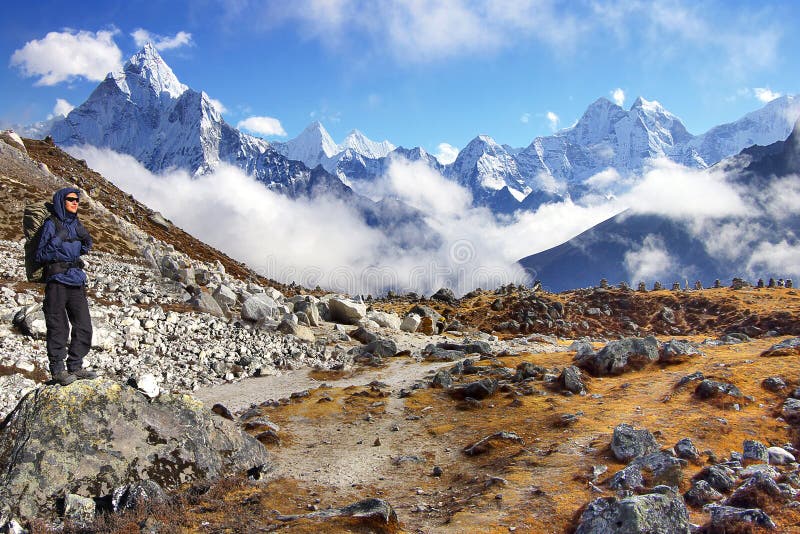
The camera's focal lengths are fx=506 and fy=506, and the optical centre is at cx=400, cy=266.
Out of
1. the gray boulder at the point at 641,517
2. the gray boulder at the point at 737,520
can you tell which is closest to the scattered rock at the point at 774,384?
the gray boulder at the point at 737,520

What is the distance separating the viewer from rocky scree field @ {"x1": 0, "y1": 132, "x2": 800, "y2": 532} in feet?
31.1

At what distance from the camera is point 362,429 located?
696 inches

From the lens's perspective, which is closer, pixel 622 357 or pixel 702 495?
pixel 702 495

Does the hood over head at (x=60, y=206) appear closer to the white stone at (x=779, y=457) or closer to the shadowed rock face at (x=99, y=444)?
the shadowed rock face at (x=99, y=444)

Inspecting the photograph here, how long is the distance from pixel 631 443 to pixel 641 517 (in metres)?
5.34

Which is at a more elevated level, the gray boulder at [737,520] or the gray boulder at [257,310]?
the gray boulder at [257,310]

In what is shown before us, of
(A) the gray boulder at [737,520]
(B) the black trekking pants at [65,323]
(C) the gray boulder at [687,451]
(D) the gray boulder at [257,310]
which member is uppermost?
(D) the gray boulder at [257,310]

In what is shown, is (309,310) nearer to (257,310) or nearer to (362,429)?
(257,310)

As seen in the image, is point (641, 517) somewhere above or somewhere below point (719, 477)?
above

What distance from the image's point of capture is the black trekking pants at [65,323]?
1068cm

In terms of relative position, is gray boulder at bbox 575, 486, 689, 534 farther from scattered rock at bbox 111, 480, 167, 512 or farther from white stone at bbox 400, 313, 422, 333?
white stone at bbox 400, 313, 422, 333

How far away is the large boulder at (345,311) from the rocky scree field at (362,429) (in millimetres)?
5749

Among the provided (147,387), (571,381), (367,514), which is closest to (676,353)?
(571,381)

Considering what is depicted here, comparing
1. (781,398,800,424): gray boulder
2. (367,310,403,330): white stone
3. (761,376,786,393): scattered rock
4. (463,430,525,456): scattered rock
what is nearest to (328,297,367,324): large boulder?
(367,310,403,330): white stone
